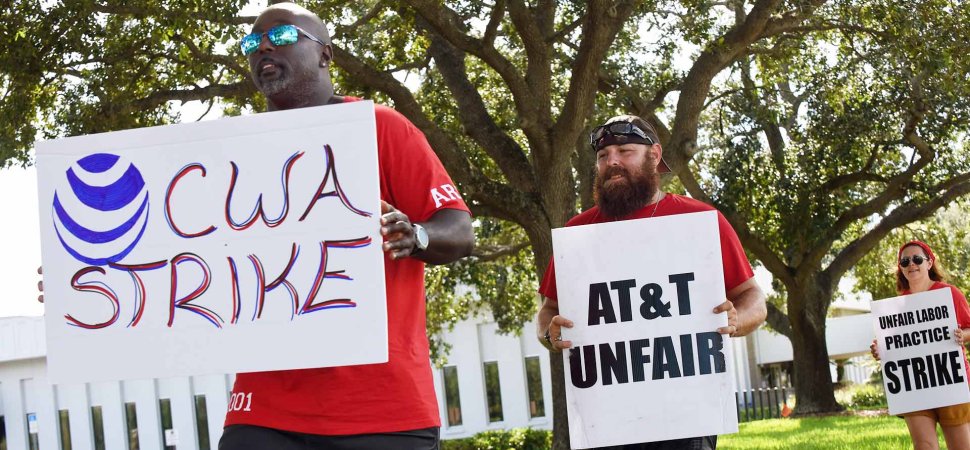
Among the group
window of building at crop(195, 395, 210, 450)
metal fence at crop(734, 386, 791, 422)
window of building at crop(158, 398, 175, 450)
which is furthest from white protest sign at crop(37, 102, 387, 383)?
window of building at crop(158, 398, 175, 450)

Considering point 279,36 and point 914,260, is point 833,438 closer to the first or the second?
point 914,260

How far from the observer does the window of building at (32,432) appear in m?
38.2

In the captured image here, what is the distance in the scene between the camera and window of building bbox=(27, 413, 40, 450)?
3816 cm

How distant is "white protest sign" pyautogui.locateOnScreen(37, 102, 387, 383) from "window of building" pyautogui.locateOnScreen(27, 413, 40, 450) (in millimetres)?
37914

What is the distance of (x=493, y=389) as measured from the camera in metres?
35.7

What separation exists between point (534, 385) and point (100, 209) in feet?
108

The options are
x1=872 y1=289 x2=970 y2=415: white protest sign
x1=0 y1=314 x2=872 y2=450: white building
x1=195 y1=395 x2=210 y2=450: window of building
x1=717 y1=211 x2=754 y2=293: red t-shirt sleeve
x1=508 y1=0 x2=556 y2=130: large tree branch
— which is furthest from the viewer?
x1=195 y1=395 x2=210 y2=450: window of building

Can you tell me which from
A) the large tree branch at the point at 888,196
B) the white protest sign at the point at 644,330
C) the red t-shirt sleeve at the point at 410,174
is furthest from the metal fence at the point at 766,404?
the red t-shirt sleeve at the point at 410,174

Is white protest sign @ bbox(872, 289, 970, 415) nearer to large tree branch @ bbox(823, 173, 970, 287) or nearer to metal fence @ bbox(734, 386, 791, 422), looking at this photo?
large tree branch @ bbox(823, 173, 970, 287)

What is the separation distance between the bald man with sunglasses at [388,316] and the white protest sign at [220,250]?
9 cm

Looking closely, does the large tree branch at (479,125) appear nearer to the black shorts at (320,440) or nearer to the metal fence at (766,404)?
the black shorts at (320,440)

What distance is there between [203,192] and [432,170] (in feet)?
2.06

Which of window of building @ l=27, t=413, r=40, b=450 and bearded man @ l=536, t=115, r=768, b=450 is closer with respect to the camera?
bearded man @ l=536, t=115, r=768, b=450

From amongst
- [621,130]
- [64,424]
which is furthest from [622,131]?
[64,424]
